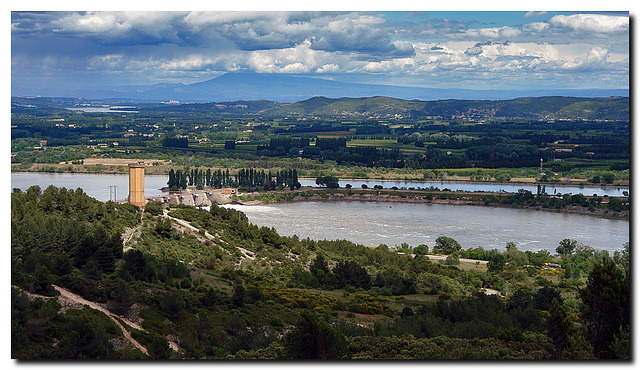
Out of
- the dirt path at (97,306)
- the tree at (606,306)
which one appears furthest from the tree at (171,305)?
the tree at (606,306)

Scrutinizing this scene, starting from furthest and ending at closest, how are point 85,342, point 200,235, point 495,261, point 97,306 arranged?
1. point 495,261
2. point 200,235
3. point 97,306
4. point 85,342

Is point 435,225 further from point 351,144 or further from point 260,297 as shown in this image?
point 351,144

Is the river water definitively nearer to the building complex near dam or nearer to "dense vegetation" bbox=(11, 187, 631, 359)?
the building complex near dam

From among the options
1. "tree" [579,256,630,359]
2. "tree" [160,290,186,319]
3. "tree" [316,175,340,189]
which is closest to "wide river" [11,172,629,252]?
"tree" [316,175,340,189]

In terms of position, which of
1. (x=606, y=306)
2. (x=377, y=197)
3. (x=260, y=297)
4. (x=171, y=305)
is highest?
(x=377, y=197)

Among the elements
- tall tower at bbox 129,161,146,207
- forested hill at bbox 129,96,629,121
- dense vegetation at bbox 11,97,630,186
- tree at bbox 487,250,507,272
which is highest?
forested hill at bbox 129,96,629,121

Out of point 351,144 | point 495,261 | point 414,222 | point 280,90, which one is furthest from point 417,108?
point 280,90
